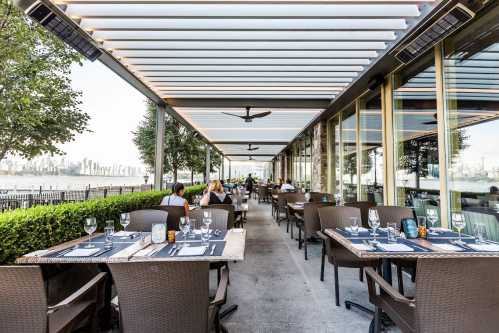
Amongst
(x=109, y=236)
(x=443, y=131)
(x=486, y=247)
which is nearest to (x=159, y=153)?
(x=109, y=236)

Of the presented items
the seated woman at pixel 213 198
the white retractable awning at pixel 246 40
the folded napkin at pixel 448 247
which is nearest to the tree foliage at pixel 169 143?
the white retractable awning at pixel 246 40

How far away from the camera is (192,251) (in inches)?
76.9

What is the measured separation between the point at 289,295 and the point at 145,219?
5.74 feet

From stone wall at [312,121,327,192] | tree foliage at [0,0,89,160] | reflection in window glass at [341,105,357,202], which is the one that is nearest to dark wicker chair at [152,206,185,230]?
reflection in window glass at [341,105,357,202]

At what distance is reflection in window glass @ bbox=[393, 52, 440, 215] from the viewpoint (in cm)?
364

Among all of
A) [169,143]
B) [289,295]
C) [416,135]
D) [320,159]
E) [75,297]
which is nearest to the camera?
[75,297]

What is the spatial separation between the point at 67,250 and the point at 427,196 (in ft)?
13.8

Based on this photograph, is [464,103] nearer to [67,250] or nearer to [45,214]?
[67,250]

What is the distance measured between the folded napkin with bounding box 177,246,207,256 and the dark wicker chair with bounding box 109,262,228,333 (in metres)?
0.54

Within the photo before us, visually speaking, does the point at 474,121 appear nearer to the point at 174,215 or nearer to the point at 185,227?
the point at 185,227

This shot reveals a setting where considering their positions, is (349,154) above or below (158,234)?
above

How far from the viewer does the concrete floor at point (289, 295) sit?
7.65ft

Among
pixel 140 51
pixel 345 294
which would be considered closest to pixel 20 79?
pixel 140 51

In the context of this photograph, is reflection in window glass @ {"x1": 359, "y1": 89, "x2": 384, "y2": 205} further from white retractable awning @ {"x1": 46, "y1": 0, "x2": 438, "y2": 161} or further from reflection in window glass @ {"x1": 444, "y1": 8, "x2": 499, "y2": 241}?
reflection in window glass @ {"x1": 444, "y1": 8, "x2": 499, "y2": 241}
